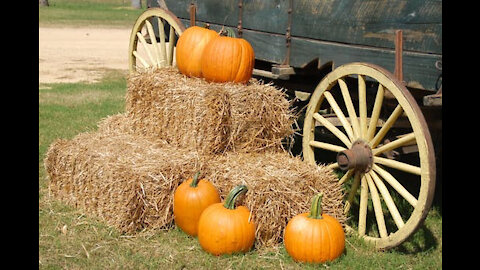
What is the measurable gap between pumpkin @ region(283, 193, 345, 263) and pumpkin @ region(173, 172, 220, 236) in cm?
67

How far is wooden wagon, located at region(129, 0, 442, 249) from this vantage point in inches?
165

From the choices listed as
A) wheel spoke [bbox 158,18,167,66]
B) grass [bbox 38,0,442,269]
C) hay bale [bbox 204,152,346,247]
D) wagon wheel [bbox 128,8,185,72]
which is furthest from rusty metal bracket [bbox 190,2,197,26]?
grass [bbox 38,0,442,269]

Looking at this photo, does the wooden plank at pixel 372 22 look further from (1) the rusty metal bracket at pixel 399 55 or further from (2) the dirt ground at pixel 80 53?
(2) the dirt ground at pixel 80 53

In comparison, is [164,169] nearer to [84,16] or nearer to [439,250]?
[439,250]

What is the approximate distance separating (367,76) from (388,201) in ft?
2.95

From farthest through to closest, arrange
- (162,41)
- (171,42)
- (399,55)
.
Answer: (162,41), (171,42), (399,55)

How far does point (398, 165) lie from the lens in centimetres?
439

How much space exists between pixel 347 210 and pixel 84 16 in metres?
23.1

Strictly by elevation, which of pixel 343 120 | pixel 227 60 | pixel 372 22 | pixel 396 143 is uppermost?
pixel 372 22

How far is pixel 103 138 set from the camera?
580 centimetres

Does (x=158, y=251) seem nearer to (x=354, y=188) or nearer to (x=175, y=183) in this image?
(x=175, y=183)

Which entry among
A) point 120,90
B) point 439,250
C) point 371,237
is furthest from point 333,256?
point 120,90

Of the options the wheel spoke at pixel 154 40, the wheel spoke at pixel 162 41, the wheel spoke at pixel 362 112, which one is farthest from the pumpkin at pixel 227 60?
the wheel spoke at pixel 154 40

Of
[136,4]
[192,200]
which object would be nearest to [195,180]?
[192,200]
